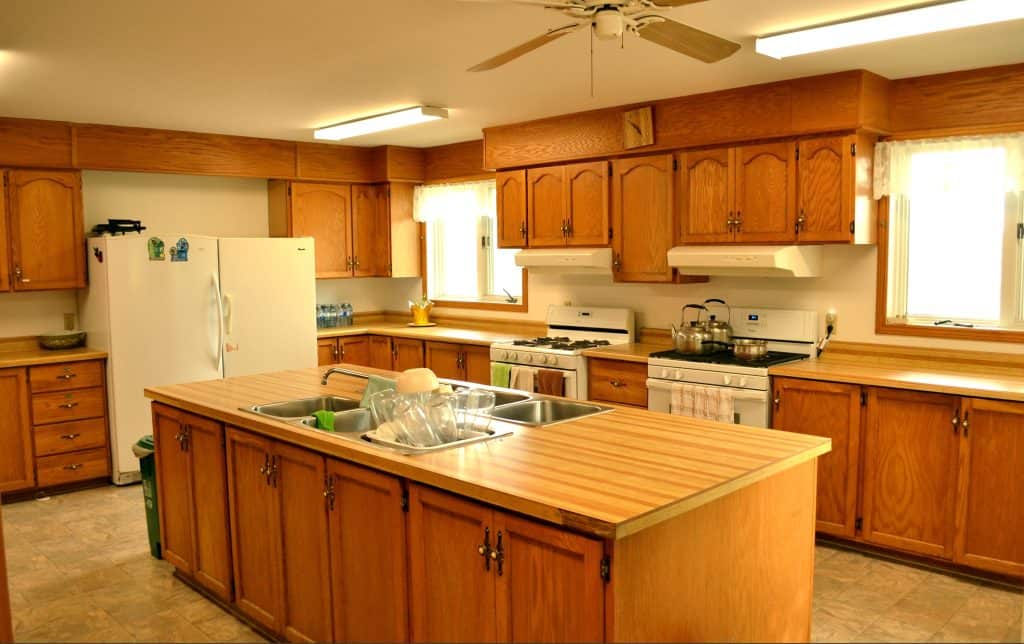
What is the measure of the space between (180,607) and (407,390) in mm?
1569

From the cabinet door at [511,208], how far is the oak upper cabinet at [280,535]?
293cm

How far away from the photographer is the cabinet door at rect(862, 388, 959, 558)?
3.61 meters

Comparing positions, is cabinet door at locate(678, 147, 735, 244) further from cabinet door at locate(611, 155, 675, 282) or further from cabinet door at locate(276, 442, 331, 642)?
cabinet door at locate(276, 442, 331, 642)

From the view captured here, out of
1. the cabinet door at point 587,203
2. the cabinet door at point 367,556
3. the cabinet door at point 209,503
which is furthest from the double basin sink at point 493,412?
the cabinet door at point 587,203

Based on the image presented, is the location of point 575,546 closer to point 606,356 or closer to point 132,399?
point 606,356

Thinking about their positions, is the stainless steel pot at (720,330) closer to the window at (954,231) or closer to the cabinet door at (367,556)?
the window at (954,231)

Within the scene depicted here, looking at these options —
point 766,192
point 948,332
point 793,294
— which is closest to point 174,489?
point 766,192

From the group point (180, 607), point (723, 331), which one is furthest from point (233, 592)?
point (723, 331)

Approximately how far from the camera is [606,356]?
4840 mm

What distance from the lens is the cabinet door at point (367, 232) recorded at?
6.73 m

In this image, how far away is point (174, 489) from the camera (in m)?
3.61

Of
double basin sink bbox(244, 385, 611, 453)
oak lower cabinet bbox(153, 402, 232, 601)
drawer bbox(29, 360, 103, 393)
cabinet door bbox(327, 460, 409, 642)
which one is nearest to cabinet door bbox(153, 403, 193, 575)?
oak lower cabinet bbox(153, 402, 232, 601)

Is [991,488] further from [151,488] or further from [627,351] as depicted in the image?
[151,488]

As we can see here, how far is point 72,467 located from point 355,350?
218 cm
